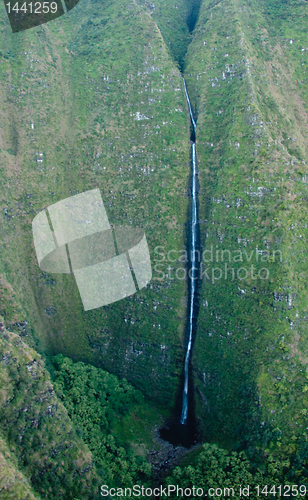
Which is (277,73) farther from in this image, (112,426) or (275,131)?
(112,426)

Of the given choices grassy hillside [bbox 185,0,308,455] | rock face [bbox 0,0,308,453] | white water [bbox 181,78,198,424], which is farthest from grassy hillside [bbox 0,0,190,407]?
grassy hillside [bbox 185,0,308,455]

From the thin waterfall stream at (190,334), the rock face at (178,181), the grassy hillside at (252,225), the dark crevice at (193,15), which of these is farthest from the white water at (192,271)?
the dark crevice at (193,15)

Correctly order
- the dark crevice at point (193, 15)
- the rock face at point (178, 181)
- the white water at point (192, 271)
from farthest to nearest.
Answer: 1. the dark crevice at point (193, 15)
2. the white water at point (192, 271)
3. the rock face at point (178, 181)

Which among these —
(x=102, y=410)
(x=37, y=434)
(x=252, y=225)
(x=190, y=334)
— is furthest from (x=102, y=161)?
(x=37, y=434)

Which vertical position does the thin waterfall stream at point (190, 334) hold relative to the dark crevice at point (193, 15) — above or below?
below

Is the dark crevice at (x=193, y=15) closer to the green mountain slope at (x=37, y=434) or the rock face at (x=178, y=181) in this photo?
the rock face at (x=178, y=181)

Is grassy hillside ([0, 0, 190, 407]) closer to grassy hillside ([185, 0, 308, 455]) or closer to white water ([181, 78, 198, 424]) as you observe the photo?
white water ([181, 78, 198, 424])
